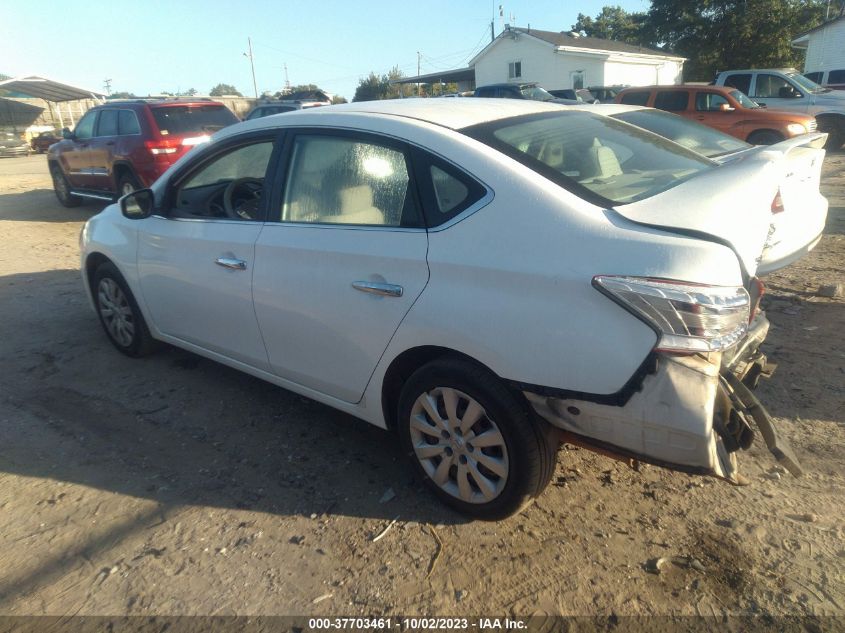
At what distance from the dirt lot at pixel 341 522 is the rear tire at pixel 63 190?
9.30 m

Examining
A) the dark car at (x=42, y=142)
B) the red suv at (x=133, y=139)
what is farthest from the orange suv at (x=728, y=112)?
the dark car at (x=42, y=142)

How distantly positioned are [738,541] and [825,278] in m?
4.04

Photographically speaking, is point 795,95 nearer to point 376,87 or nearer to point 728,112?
point 728,112

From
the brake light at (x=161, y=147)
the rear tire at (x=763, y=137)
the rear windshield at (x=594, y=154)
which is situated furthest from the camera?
the rear tire at (x=763, y=137)

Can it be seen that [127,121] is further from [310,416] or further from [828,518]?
[828,518]

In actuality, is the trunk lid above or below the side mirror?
above

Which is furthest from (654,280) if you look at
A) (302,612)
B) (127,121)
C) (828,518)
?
(127,121)

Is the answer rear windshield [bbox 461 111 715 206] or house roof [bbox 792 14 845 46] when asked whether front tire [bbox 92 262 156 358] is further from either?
house roof [bbox 792 14 845 46]

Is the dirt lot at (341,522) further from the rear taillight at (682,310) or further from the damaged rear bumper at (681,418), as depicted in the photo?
the rear taillight at (682,310)

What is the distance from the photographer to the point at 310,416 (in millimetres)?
3855

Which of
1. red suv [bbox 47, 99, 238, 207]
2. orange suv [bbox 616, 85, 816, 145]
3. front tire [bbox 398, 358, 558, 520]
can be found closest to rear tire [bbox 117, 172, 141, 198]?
red suv [bbox 47, 99, 238, 207]

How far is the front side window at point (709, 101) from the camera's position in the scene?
13695 millimetres

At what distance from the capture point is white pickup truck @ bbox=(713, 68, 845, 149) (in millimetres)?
15961

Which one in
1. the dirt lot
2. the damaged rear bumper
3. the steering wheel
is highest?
the steering wheel
